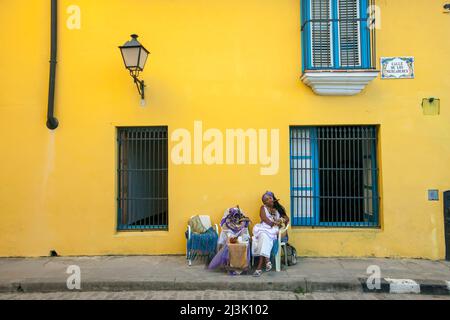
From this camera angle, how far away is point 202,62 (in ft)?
21.6

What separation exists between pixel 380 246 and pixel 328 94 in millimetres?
2806

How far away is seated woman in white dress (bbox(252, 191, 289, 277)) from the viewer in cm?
569

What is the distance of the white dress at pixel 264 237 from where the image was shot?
224 inches

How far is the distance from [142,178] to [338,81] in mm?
4085

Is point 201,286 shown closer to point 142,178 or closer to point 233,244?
point 233,244

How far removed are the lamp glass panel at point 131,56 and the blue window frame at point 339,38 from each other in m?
2.86

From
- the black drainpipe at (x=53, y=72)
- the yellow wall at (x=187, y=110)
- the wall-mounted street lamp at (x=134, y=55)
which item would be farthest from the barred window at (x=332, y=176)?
the black drainpipe at (x=53, y=72)

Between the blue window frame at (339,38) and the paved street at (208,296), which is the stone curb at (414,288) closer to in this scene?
the paved street at (208,296)

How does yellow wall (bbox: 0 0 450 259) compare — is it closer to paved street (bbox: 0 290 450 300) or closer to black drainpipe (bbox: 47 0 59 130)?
black drainpipe (bbox: 47 0 59 130)

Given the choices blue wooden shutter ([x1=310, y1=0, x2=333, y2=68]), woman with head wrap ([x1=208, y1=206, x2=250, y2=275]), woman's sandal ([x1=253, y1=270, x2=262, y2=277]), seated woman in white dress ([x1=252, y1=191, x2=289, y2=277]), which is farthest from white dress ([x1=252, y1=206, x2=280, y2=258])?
blue wooden shutter ([x1=310, y1=0, x2=333, y2=68])

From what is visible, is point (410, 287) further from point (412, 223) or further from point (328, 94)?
point (328, 94)

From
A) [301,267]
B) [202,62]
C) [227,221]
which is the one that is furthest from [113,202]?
[301,267]

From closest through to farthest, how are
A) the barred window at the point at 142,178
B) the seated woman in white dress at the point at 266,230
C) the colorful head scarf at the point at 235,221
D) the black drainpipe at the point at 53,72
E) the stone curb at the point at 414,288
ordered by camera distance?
the stone curb at the point at 414,288 → the seated woman in white dress at the point at 266,230 → the colorful head scarf at the point at 235,221 → the black drainpipe at the point at 53,72 → the barred window at the point at 142,178

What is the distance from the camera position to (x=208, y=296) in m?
4.95
